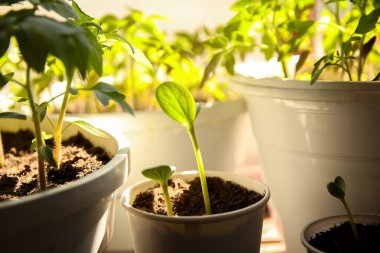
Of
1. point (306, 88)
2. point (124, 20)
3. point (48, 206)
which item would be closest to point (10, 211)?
point (48, 206)

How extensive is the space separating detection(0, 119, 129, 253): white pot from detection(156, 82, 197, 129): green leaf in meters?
0.09

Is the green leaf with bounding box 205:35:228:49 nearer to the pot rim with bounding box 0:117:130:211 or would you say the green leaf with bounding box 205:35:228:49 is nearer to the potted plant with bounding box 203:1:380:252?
the potted plant with bounding box 203:1:380:252

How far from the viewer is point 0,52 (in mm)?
469

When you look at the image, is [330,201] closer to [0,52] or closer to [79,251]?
[79,251]

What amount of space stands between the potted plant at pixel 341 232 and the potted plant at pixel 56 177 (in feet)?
0.97

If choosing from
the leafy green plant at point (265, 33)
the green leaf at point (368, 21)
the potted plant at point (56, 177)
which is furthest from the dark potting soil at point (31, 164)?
the green leaf at point (368, 21)

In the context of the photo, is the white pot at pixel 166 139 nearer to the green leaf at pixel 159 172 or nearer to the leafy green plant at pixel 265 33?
the leafy green plant at pixel 265 33

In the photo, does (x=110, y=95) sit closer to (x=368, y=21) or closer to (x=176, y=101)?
(x=176, y=101)

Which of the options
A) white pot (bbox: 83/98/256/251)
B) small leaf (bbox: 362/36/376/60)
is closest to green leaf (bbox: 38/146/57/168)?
white pot (bbox: 83/98/256/251)

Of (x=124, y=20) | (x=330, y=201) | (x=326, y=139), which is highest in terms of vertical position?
(x=124, y=20)

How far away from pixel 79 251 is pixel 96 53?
0.25m

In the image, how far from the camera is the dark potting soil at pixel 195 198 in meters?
0.69

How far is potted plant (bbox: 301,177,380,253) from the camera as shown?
2.07 ft

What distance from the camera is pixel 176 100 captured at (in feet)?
2.13
